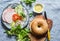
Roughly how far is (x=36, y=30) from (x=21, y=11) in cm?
16

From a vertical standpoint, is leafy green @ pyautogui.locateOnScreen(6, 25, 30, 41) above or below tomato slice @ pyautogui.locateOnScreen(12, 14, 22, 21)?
below

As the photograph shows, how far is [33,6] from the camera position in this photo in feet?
4.81

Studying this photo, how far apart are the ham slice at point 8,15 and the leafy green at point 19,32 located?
6cm

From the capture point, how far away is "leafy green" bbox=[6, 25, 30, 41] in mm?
1400

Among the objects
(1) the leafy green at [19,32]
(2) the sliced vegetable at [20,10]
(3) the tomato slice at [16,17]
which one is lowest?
(1) the leafy green at [19,32]

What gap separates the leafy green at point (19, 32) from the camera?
1400 millimetres

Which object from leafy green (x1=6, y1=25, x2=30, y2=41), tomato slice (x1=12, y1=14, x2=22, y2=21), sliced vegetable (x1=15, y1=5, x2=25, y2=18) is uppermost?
sliced vegetable (x1=15, y1=5, x2=25, y2=18)

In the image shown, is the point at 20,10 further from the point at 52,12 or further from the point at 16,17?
the point at 52,12

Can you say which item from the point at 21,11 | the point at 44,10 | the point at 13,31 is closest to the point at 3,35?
the point at 13,31

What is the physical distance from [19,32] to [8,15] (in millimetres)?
117

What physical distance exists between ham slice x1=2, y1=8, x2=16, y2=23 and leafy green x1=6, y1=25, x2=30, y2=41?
56 mm

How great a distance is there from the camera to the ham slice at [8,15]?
142 cm

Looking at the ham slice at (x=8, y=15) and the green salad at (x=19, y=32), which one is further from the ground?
the ham slice at (x=8, y=15)

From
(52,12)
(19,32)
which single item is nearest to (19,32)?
(19,32)
